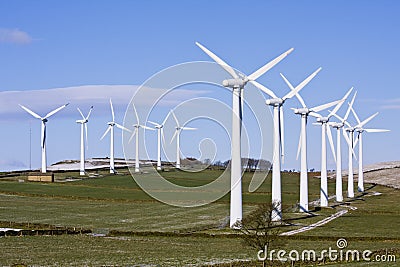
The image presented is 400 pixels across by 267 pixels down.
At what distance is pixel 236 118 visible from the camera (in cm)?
8444

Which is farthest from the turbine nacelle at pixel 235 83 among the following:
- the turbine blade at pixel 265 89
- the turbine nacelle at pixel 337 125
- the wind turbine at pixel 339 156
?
the turbine nacelle at pixel 337 125

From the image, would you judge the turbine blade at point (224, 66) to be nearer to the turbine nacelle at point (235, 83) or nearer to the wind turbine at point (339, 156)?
the turbine nacelle at point (235, 83)

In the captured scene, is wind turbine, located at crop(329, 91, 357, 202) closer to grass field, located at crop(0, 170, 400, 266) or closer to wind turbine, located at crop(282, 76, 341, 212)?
grass field, located at crop(0, 170, 400, 266)

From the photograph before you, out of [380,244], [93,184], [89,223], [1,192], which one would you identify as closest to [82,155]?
[93,184]

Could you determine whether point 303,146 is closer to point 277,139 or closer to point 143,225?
point 277,139

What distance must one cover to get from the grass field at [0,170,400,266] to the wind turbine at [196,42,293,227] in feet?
10.3

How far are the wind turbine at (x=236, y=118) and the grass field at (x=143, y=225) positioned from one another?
3.15m

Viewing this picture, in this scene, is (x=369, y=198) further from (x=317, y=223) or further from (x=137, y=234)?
(x=137, y=234)

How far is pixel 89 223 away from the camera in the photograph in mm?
84062

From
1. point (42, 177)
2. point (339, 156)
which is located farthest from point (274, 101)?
point (42, 177)

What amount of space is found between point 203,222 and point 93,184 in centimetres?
6742

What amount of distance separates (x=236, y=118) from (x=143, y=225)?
51.5 ft

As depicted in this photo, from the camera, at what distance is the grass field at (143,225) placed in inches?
2243

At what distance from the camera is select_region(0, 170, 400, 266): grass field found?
57.0 meters
